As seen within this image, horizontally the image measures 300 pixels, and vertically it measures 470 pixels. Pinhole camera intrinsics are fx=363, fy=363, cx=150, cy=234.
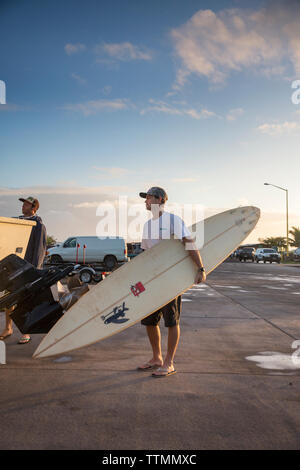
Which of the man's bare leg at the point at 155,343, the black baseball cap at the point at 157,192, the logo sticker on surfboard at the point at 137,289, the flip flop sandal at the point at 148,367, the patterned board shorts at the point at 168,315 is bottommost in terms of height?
the flip flop sandal at the point at 148,367

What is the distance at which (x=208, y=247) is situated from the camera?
4.45 meters

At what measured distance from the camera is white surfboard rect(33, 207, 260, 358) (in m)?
3.58

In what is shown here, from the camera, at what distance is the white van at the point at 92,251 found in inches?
907

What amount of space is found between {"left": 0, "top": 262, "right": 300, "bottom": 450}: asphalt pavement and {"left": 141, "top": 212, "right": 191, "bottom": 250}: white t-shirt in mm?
1440

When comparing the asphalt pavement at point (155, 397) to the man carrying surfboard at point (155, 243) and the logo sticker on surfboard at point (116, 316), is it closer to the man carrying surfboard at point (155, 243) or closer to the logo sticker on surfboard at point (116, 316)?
the man carrying surfboard at point (155, 243)

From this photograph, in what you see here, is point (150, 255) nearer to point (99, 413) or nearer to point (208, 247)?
point (208, 247)

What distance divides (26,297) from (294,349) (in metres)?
3.46

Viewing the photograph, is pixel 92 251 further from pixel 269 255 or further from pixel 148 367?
pixel 269 255

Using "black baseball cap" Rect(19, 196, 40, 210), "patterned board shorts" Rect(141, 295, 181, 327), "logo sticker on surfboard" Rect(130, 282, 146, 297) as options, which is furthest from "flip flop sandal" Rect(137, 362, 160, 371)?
"black baseball cap" Rect(19, 196, 40, 210)

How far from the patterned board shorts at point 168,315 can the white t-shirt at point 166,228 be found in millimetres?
668

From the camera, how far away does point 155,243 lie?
397 centimetres

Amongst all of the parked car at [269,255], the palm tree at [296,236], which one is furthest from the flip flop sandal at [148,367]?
the palm tree at [296,236]

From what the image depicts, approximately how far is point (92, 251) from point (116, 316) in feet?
65.3
